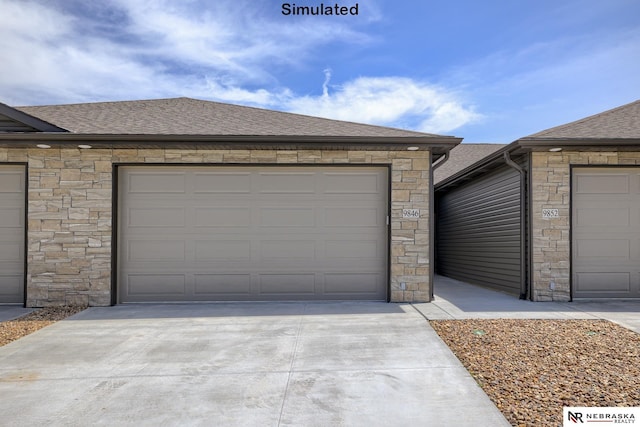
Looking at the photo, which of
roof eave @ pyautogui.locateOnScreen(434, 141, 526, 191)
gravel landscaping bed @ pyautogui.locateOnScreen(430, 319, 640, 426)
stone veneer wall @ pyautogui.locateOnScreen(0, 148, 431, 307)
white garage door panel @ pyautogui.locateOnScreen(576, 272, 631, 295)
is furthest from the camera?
roof eave @ pyautogui.locateOnScreen(434, 141, 526, 191)

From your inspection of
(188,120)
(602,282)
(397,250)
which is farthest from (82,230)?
(602,282)

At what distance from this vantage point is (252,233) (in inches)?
313

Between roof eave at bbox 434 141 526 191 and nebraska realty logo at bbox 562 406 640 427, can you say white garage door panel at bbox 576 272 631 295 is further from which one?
nebraska realty logo at bbox 562 406 640 427

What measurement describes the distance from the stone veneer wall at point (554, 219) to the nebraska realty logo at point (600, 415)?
526cm

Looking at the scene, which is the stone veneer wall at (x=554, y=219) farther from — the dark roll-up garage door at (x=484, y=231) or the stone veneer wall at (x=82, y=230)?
the stone veneer wall at (x=82, y=230)

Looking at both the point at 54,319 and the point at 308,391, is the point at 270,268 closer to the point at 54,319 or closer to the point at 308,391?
the point at 54,319

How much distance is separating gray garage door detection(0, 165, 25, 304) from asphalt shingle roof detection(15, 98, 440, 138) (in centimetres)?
135

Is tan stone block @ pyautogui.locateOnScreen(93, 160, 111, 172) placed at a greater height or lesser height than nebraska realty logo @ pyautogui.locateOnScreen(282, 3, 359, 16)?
lesser

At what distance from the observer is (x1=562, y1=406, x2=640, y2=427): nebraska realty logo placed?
3.00 meters

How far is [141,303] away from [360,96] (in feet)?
29.8

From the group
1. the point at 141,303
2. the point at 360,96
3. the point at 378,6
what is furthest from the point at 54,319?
the point at 360,96

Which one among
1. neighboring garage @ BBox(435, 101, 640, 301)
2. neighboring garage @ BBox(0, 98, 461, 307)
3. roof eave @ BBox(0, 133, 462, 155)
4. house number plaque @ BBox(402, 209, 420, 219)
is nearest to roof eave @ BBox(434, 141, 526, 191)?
neighboring garage @ BBox(435, 101, 640, 301)

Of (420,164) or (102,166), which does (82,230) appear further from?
(420,164)

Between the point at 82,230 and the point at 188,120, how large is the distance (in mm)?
3067
